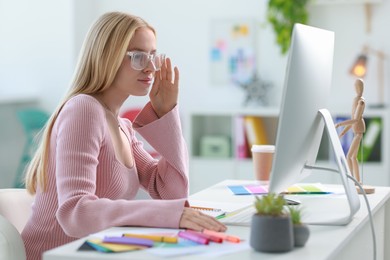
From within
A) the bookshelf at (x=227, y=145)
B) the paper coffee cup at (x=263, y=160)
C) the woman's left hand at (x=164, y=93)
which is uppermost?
the woman's left hand at (x=164, y=93)

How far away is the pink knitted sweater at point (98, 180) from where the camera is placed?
6.42ft

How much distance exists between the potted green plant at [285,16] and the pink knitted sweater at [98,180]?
122 inches

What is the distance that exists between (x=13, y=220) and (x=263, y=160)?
86cm

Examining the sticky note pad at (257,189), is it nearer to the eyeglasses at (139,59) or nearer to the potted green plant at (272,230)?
the eyeglasses at (139,59)

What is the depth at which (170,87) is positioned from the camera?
2.50 m

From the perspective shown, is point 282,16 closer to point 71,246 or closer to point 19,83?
point 19,83

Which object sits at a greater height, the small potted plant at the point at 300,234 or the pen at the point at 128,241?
the small potted plant at the point at 300,234

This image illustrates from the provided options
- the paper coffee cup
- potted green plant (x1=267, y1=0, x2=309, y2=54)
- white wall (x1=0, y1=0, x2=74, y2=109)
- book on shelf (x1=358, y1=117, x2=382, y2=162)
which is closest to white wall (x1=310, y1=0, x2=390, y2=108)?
potted green plant (x1=267, y1=0, x2=309, y2=54)

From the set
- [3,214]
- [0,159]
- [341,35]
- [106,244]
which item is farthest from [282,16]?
[106,244]

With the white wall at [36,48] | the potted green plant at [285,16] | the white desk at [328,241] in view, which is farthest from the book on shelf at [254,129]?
the white desk at [328,241]

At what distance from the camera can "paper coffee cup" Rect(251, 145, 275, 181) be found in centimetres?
274

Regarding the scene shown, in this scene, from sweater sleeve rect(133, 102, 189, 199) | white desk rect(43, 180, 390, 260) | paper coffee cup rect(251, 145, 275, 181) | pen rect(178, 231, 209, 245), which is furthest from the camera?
paper coffee cup rect(251, 145, 275, 181)

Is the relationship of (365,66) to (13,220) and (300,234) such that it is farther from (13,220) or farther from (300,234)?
(300,234)

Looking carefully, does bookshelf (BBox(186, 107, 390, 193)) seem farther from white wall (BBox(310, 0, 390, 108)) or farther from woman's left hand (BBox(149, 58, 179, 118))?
woman's left hand (BBox(149, 58, 179, 118))
